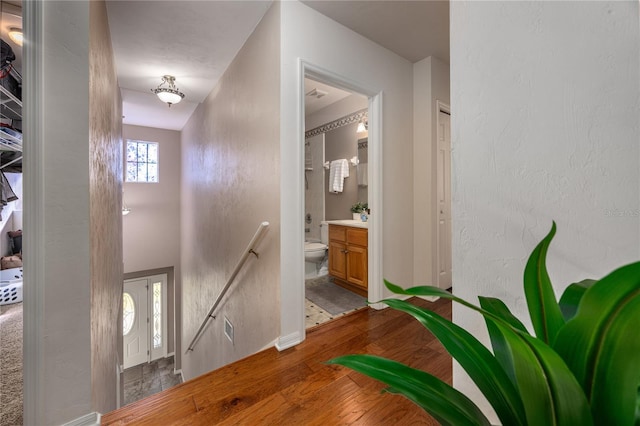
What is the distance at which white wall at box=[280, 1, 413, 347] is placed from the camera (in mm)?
1726

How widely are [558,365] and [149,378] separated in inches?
290

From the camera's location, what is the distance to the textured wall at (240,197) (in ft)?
5.99

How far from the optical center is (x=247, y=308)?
2.24m

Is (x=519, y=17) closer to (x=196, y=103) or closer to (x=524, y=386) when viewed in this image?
(x=524, y=386)

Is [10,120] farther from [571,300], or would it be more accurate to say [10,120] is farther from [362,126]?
[362,126]

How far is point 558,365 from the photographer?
31 cm

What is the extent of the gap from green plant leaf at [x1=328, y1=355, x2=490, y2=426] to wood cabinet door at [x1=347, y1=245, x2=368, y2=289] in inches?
92.2

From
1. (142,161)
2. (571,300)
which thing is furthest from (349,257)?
(142,161)

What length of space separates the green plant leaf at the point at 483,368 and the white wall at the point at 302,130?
1.36 m

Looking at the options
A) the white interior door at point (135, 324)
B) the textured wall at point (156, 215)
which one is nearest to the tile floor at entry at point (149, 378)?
the white interior door at point (135, 324)

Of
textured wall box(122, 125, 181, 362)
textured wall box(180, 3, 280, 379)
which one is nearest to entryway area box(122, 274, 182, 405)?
textured wall box(122, 125, 181, 362)

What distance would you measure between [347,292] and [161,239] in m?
4.28

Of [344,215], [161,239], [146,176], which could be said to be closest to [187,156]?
[146,176]

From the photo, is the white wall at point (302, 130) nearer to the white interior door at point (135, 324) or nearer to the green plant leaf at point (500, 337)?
the green plant leaf at point (500, 337)
